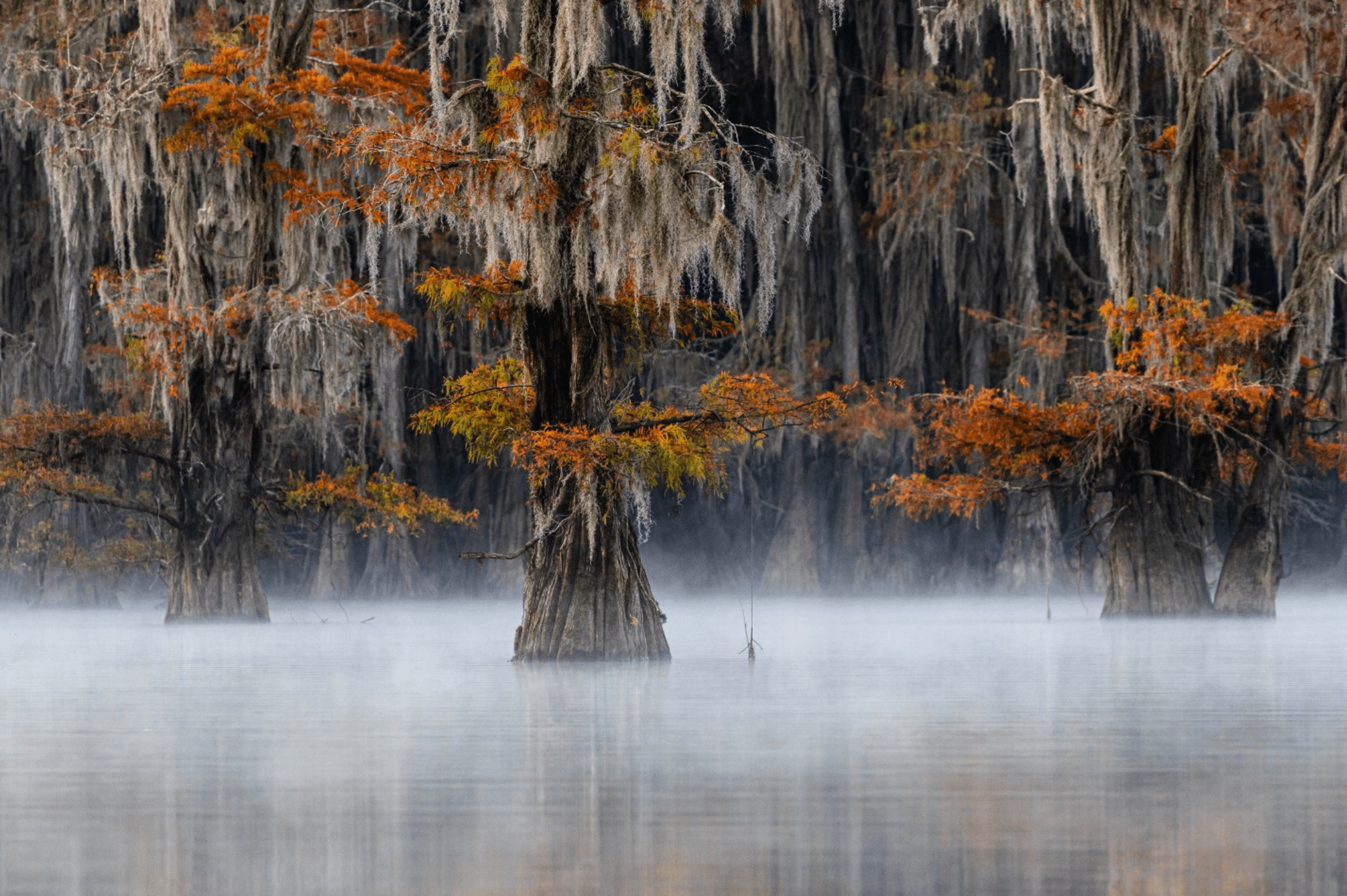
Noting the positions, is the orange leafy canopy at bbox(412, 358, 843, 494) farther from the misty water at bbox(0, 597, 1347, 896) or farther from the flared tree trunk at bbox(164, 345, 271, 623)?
the flared tree trunk at bbox(164, 345, 271, 623)

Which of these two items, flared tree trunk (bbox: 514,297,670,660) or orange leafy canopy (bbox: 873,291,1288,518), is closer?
flared tree trunk (bbox: 514,297,670,660)

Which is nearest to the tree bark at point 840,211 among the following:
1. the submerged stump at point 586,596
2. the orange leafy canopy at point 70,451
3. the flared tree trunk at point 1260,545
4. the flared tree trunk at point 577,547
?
the flared tree trunk at point 1260,545

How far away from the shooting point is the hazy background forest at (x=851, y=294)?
23.7 metres

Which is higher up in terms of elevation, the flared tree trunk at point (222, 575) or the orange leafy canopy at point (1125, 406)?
the orange leafy canopy at point (1125, 406)

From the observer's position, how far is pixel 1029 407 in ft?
62.0

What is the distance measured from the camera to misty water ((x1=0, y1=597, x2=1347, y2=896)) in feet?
15.8

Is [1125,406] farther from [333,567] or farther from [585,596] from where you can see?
[333,567]

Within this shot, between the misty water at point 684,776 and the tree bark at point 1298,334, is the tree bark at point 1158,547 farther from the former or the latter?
the misty water at point 684,776

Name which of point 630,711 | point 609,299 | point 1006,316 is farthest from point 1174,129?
point 630,711

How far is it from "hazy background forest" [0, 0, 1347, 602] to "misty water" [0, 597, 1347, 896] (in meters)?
10.9

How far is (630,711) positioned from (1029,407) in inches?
414

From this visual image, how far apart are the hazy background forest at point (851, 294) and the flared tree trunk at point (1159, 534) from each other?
4358 millimetres

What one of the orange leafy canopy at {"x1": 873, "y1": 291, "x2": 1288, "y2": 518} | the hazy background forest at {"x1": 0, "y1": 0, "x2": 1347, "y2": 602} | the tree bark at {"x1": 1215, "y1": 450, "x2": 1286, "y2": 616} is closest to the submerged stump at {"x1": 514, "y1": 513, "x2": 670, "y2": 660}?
the orange leafy canopy at {"x1": 873, "y1": 291, "x2": 1288, "y2": 518}

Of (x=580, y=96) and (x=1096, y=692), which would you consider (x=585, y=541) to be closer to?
(x=580, y=96)
